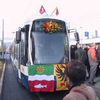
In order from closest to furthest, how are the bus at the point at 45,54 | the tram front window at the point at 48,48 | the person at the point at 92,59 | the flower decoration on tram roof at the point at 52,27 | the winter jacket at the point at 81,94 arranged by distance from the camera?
the winter jacket at the point at 81,94 → the bus at the point at 45,54 → the tram front window at the point at 48,48 → the flower decoration on tram roof at the point at 52,27 → the person at the point at 92,59

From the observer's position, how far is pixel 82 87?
3.54 m

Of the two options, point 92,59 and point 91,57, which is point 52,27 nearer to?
point 91,57

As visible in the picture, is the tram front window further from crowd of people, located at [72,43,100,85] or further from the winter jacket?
the winter jacket

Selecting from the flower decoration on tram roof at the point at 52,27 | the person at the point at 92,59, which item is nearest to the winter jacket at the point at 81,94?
the flower decoration on tram roof at the point at 52,27

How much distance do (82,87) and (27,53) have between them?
→ 11.0m

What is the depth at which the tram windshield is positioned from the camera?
1416 cm

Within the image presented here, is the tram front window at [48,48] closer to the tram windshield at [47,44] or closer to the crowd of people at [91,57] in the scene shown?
the tram windshield at [47,44]

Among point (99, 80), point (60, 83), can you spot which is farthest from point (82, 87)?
point (99, 80)

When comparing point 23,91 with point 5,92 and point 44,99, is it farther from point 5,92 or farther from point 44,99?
point 44,99

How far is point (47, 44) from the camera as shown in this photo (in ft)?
46.9

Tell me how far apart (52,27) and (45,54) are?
1.07 meters

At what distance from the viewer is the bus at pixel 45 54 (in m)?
13.8

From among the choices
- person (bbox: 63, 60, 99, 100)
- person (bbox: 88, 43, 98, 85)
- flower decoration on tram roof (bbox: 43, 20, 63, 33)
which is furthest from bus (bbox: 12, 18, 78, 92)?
person (bbox: 63, 60, 99, 100)

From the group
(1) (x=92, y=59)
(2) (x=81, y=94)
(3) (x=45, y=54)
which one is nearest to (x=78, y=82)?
(2) (x=81, y=94)
